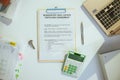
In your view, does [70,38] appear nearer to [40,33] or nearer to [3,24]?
[40,33]

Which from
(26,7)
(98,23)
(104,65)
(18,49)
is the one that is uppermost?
(26,7)

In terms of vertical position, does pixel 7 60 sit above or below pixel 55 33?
below

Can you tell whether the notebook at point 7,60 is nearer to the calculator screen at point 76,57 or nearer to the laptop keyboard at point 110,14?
the calculator screen at point 76,57

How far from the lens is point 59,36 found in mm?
1430

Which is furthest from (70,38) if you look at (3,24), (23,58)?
(3,24)

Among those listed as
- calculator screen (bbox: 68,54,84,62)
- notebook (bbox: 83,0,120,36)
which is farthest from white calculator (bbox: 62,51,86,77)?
notebook (bbox: 83,0,120,36)

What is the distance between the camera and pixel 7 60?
4.67 feet

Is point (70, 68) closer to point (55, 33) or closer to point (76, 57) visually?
point (76, 57)

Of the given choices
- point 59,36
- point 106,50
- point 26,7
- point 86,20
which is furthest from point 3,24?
point 106,50

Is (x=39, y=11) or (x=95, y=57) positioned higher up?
(x=39, y=11)

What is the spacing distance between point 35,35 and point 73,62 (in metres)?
0.26

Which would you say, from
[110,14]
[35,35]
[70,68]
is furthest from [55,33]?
[110,14]

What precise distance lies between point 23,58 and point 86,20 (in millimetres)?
420

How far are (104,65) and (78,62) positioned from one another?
5.8 inches
